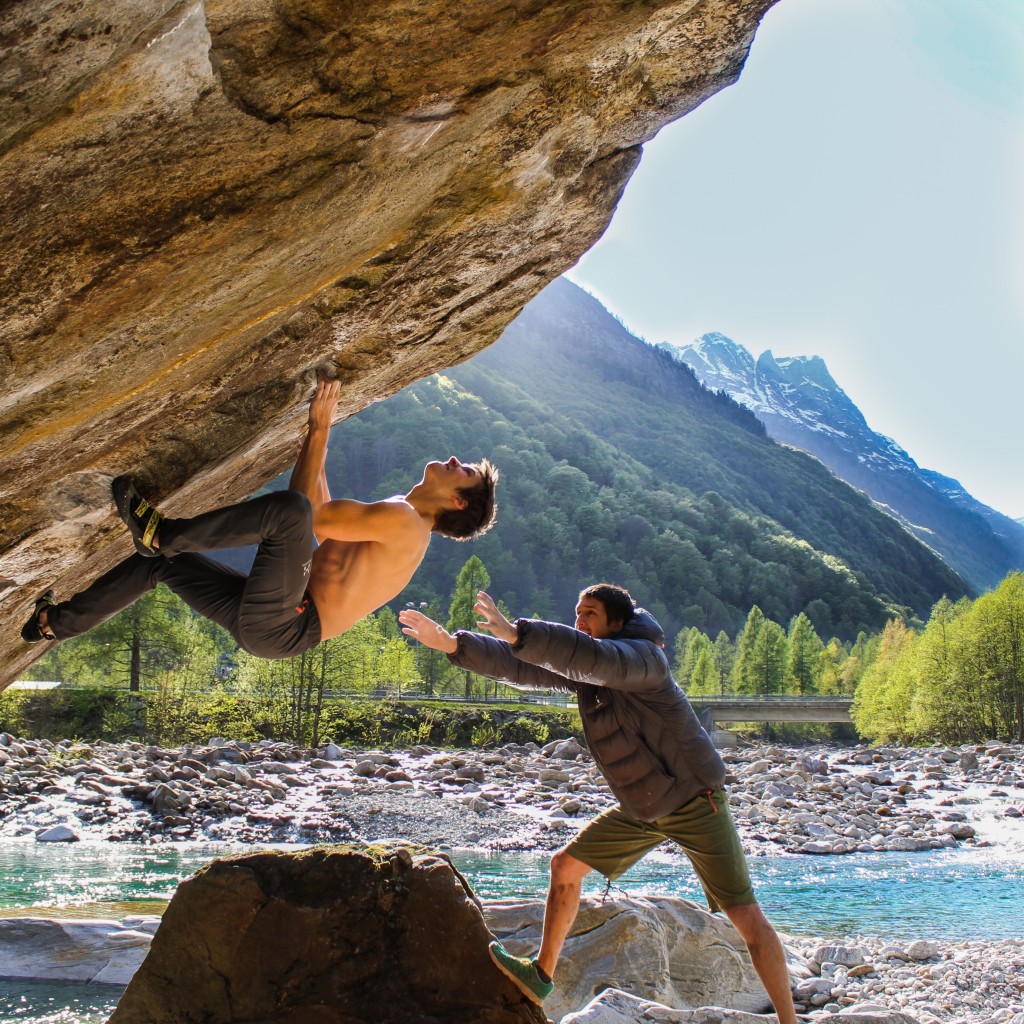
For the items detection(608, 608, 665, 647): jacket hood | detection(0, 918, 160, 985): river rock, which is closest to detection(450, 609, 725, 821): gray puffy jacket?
detection(608, 608, 665, 647): jacket hood

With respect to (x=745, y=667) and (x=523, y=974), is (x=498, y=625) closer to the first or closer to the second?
(x=523, y=974)

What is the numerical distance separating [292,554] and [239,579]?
85cm

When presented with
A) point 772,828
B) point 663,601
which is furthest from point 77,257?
point 663,601

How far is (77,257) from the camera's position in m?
4.41

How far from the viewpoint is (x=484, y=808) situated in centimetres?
2798

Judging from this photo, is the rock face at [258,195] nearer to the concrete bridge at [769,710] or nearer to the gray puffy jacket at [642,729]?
the gray puffy jacket at [642,729]

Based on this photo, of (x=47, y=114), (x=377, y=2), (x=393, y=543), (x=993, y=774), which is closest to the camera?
(x=47, y=114)

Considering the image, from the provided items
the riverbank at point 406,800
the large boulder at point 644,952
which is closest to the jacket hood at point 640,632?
the large boulder at point 644,952

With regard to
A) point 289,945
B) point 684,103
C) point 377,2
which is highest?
point 684,103

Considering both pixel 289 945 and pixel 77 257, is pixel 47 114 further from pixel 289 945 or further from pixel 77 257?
pixel 289 945

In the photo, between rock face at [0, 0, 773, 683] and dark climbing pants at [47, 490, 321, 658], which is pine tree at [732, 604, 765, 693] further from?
dark climbing pants at [47, 490, 321, 658]

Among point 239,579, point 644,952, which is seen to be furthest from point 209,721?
point 239,579

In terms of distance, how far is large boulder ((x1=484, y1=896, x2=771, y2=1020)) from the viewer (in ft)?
29.5

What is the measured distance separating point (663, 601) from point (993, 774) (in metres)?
147
